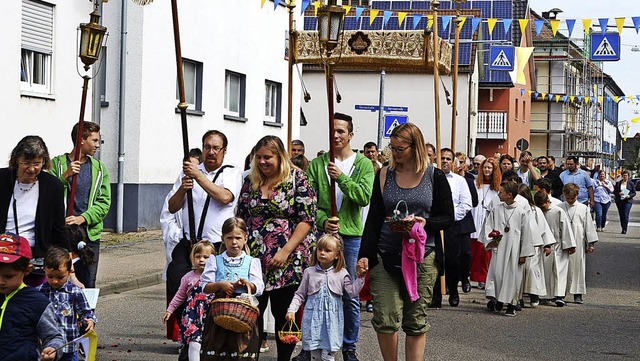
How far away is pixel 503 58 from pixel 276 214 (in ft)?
104

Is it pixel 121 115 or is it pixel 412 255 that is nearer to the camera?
pixel 412 255

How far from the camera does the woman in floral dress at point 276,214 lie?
791 centimetres

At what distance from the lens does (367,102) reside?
4350 cm

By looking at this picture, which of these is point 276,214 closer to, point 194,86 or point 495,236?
point 495,236

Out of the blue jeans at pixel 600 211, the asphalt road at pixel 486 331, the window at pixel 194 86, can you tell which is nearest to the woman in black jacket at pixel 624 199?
the blue jeans at pixel 600 211

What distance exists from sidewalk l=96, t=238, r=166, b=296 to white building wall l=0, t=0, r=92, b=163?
2001 millimetres

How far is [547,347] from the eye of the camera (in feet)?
34.7

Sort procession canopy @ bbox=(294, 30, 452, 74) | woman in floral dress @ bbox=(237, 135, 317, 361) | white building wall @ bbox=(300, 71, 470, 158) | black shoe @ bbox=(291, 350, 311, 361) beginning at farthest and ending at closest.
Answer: white building wall @ bbox=(300, 71, 470, 158)
procession canopy @ bbox=(294, 30, 452, 74)
black shoe @ bbox=(291, 350, 311, 361)
woman in floral dress @ bbox=(237, 135, 317, 361)

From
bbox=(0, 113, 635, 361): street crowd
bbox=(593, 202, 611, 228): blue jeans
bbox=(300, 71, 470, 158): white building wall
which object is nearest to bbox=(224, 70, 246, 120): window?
bbox=(593, 202, 611, 228): blue jeans

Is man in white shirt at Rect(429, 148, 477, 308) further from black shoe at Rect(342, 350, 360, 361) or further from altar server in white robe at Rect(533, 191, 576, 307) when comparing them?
black shoe at Rect(342, 350, 360, 361)

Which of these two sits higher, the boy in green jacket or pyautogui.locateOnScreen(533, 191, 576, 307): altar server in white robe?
the boy in green jacket

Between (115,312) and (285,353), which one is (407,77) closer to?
(115,312)

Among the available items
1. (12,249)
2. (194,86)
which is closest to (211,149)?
(12,249)

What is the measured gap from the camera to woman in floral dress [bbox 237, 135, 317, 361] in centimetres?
791
